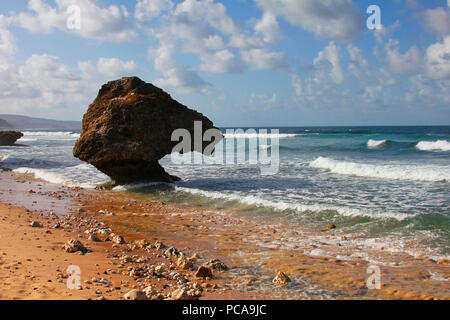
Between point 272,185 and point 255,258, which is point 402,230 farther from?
point 272,185

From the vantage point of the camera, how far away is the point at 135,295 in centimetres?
367

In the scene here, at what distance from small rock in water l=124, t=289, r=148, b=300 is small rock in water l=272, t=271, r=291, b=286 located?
1684 millimetres

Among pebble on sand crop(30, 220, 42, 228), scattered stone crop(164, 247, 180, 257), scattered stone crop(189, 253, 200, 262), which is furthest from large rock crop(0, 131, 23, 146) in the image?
scattered stone crop(189, 253, 200, 262)

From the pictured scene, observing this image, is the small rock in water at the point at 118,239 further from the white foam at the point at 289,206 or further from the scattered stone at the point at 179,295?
the white foam at the point at 289,206

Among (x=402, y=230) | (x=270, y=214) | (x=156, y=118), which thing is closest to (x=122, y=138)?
(x=156, y=118)

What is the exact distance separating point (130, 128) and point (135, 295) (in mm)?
8619

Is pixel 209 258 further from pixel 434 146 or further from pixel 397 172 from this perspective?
pixel 434 146

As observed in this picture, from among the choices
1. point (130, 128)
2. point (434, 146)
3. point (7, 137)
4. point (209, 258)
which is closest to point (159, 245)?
point (209, 258)

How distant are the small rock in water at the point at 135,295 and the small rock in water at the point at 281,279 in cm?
168

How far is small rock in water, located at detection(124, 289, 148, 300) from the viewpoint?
3654 mm

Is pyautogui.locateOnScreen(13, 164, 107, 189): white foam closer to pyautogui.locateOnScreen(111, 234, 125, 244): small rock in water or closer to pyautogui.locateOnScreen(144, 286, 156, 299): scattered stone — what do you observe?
pyautogui.locateOnScreen(111, 234, 125, 244): small rock in water

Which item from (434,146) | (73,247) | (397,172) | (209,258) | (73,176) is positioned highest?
(434,146)

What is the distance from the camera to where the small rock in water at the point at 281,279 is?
4.41m
